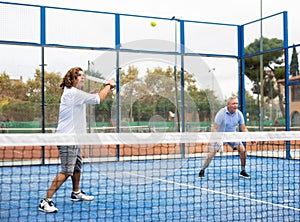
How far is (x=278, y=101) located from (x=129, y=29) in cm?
435

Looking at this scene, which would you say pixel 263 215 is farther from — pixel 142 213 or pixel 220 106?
pixel 220 106

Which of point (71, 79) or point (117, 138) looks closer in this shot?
point (117, 138)

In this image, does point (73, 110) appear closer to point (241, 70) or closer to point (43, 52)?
point (43, 52)

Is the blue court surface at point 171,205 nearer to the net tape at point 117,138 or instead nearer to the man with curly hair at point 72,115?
the man with curly hair at point 72,115

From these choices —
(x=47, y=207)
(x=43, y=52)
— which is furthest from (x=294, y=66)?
(x=47, y=207)

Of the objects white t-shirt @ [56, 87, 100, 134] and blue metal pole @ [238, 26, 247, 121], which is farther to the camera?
blue metal pole @ [238, 26, 247, 121]

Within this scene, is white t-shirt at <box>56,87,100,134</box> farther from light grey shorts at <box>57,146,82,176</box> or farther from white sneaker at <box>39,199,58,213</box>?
white sneaker at <box>39,199,58,213</box>

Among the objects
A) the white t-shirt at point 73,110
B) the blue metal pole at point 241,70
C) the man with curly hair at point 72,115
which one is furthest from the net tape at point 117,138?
the blue metal pole at point 241,70

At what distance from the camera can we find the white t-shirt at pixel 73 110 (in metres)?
5.16

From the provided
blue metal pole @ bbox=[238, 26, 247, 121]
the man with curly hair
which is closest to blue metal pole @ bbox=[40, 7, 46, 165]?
the man with curly hair

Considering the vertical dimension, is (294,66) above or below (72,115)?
above

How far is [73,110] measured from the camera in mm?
5207

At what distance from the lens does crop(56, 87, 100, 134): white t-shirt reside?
5160mm

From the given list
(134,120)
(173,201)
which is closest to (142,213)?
(173,201)
